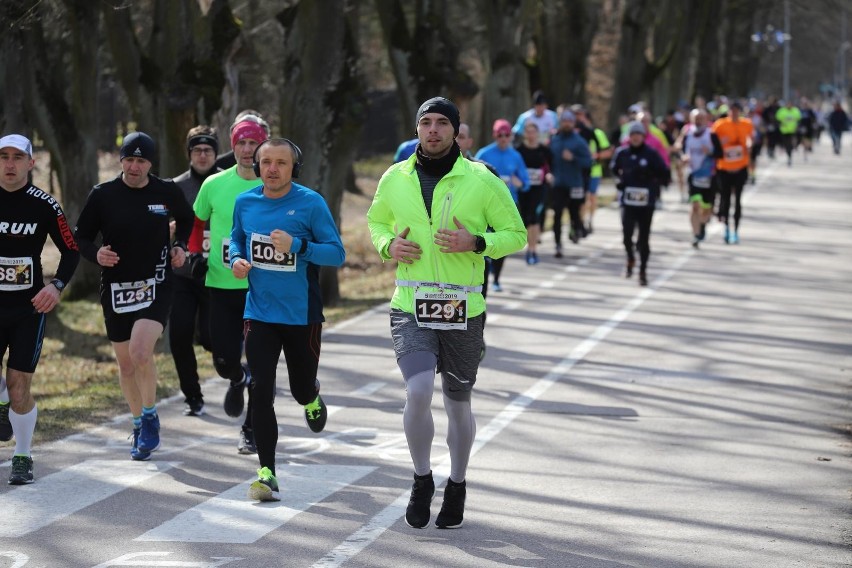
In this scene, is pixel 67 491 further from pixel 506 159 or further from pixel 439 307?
pixel 506 159

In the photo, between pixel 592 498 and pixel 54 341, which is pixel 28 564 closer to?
pixel 592 498

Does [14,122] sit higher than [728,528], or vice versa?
[14,122]

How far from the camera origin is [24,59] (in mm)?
19734

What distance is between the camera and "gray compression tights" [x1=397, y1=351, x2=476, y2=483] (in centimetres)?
761

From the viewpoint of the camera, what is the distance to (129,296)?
368 inches

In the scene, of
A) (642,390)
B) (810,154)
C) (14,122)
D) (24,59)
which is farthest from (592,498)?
(810,154)

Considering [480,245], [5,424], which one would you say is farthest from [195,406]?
[480,245]

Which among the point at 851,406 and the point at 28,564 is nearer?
the point at 28,564

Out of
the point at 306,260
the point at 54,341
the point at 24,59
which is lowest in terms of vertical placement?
the point at 54,341

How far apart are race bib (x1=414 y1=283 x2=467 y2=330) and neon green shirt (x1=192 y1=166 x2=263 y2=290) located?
2.42m

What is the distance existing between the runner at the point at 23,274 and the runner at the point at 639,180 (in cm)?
1116

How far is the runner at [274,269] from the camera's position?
8305 mm

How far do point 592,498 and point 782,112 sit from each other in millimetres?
41959

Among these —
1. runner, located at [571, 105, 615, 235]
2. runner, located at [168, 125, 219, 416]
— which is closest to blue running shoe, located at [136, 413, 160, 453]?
runner, located at [168, 125, 219, 416]
